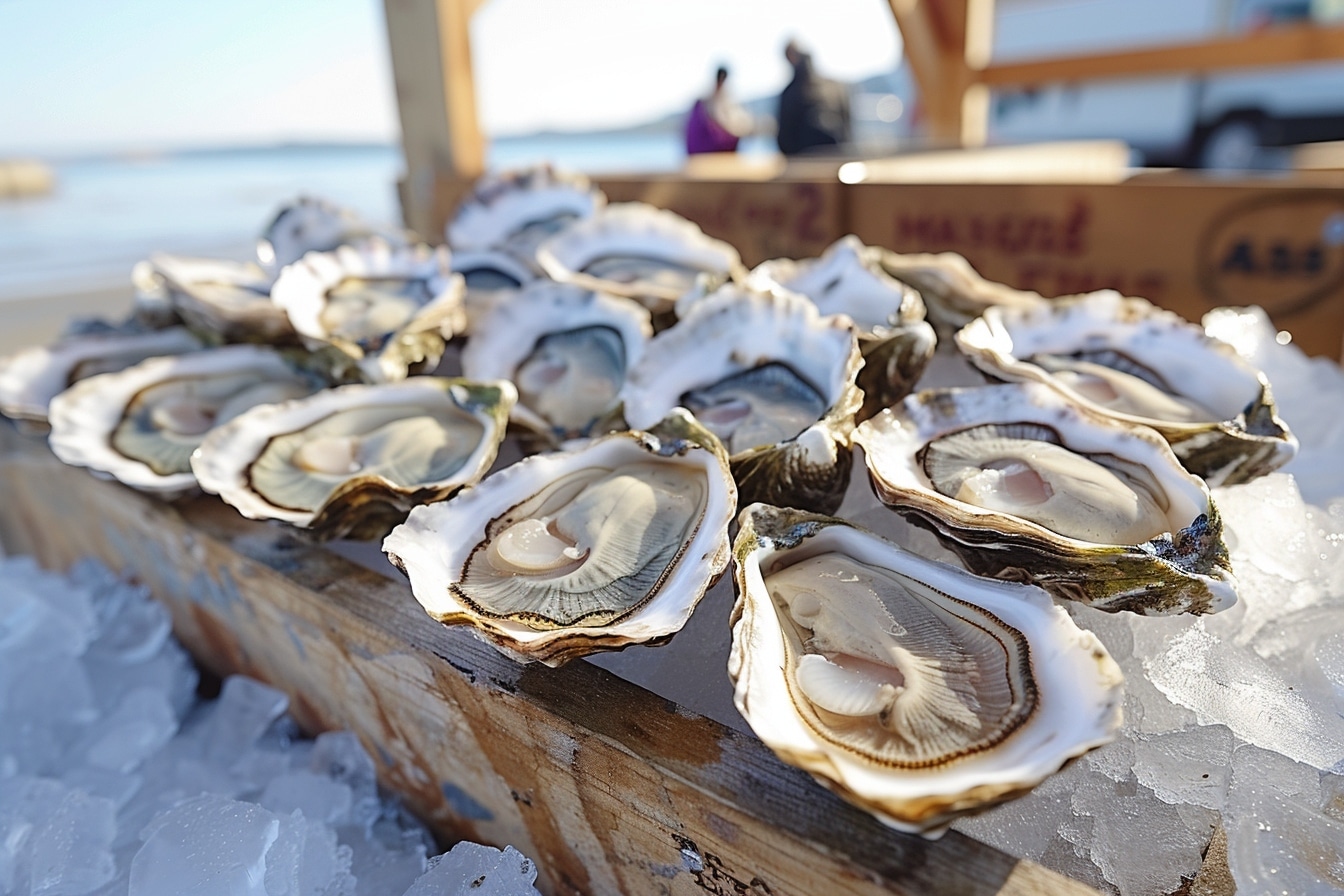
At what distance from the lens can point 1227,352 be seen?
0.97 meters

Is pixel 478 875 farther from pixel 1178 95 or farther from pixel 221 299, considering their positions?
pixel 1178 95

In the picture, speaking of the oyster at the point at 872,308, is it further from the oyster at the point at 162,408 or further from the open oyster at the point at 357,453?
the oyster at the point at 162,408

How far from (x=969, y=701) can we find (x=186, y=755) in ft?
3.35

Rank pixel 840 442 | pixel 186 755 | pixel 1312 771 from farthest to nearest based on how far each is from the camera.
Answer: pixel 186 755 → pixel 840 442 → pixel 1312 771

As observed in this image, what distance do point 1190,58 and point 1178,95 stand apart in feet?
23.3

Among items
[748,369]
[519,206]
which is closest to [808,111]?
[519,206]

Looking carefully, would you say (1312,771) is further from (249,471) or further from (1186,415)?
(249,471)

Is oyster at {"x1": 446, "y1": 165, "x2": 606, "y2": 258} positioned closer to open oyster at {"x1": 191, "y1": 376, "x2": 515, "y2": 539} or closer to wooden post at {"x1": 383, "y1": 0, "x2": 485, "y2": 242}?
open oyster at {"x1": 191, "y1": 376, "x2": 515, "y2": 539}

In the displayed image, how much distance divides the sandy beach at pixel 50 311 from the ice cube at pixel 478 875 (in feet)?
12.8

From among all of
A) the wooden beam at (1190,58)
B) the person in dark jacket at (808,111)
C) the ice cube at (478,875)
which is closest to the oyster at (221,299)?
the ice cube at (478,875)

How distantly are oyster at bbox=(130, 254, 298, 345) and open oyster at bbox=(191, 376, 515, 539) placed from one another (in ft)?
1.00

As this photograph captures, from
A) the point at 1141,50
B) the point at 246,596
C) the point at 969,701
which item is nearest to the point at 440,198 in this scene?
the point at 246,596

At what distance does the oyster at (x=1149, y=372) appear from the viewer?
2.69 feet

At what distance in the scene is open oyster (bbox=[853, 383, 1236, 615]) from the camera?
0.63m
